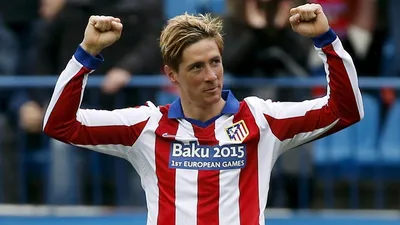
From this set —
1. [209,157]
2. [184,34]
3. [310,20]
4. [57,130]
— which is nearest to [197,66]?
[184,34]

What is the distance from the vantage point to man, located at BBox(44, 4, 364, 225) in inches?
180

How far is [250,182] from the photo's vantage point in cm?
470

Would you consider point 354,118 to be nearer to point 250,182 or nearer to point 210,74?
point 250,182

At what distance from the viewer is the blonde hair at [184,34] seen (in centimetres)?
461

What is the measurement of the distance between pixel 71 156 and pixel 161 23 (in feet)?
4.00

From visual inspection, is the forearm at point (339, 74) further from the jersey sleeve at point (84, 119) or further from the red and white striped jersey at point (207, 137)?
the jersey sleeve at point (84, 119)

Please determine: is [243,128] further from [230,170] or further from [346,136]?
[346,136]

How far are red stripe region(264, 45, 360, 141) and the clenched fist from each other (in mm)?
Answer: 92

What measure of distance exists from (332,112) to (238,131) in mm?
426

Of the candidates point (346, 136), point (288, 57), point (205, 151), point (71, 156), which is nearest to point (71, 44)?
point (71, 156)

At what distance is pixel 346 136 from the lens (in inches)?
318

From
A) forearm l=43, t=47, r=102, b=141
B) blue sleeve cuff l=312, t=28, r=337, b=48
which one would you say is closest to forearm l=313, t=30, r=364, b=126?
blue sleeve cuff l=312, t=28, r=337, b=48

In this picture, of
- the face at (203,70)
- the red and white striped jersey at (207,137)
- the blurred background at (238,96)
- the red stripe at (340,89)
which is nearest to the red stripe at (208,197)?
the red and white striped jersey at (207,137)

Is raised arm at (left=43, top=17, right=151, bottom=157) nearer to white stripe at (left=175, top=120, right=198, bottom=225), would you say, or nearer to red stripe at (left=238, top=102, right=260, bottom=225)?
white stripe at (left=175, top=120, right=198, bottom=225)
